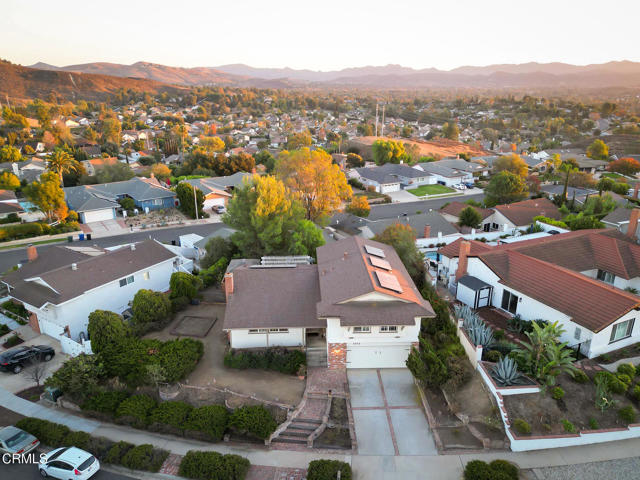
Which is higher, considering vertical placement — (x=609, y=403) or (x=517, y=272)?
(x=517, y=272)

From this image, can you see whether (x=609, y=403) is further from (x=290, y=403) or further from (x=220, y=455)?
(x=220, y=455)

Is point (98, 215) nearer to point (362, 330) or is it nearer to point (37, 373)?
point (37, 373)

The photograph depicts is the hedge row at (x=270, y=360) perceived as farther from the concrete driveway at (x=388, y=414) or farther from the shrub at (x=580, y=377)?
the shrub at (x=580, y=377)

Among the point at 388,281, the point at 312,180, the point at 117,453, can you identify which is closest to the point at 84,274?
the point at 117,453

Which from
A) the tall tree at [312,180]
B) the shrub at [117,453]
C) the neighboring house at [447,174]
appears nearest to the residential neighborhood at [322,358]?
the shrub at [117,453]

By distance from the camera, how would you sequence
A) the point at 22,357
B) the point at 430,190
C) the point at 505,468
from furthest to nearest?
the point at 430,190 → the point at 22,357 → the point at 505,468

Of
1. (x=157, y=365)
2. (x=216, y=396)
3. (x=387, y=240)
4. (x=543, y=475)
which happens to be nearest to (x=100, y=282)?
(x=157, y=365)

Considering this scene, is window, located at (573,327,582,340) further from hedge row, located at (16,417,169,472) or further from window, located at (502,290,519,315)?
hedge row, located at (16,417,169,472)
